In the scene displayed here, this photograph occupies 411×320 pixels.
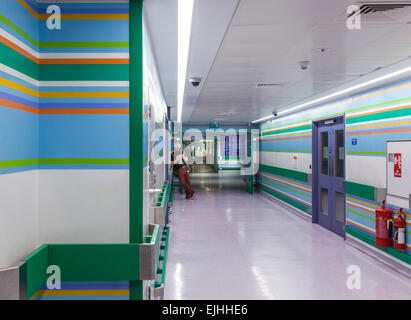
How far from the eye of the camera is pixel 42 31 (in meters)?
2.12

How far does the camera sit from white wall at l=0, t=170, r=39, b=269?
66.7 inches

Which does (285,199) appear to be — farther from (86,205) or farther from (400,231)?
(86,205)

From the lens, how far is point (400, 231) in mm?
4691

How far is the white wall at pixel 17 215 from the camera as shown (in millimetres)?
1695

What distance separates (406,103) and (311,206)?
386cm

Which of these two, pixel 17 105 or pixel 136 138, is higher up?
pixel 17 105

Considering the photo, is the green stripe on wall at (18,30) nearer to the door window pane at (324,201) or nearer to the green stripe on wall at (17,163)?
the green stripe on wall at (17,163)

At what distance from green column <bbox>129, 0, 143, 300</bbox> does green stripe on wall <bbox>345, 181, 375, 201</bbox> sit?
4.42 meters

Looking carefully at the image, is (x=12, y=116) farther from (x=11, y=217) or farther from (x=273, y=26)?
(x=273, y=26)

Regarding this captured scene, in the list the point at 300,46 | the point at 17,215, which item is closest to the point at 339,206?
the point at 300,46

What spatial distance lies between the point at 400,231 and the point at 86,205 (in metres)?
4.42

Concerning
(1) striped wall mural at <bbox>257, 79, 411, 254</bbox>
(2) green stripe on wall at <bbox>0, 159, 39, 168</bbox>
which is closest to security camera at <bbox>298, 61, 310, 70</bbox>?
(1) striped wall mural at <bbox>257, 79, 411, 254</bbox>

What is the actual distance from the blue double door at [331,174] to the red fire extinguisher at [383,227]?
1.38m
